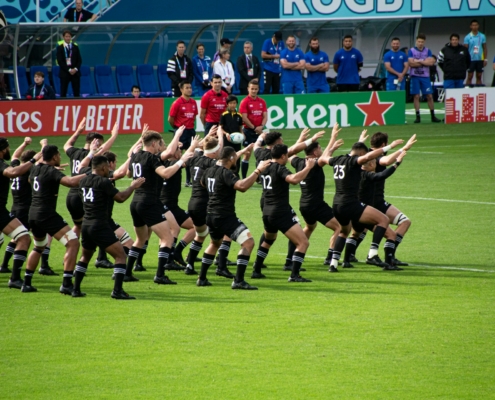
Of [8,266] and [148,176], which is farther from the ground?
[148,176]

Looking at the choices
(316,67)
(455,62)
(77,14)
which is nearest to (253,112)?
(316,67)

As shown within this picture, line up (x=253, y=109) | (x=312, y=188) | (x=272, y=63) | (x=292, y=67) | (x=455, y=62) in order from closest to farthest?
(x=312, y=188) < (x=253, y=109) < (x=292, y=67) < (x=272, y=63) < (x=455, y=62)

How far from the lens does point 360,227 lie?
13.3 m

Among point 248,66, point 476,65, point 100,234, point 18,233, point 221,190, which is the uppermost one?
point 248,66

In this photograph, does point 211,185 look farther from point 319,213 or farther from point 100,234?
point 319,213

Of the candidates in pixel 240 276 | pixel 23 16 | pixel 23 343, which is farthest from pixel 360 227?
pixel 23 16

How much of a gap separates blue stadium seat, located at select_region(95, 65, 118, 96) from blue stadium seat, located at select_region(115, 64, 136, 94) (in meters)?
0.33

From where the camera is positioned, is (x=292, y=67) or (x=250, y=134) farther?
(x=292, y=67)

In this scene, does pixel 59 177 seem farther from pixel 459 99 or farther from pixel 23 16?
pixel 23 16

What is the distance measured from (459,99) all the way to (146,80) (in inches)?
437

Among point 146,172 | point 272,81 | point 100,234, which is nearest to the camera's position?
point 100,234

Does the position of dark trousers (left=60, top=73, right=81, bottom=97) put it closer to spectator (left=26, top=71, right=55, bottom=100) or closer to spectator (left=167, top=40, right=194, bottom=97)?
spectator (left=26, top=71, right=55, bottom=100)

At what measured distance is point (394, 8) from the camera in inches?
1548

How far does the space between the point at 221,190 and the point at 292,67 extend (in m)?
18.2
